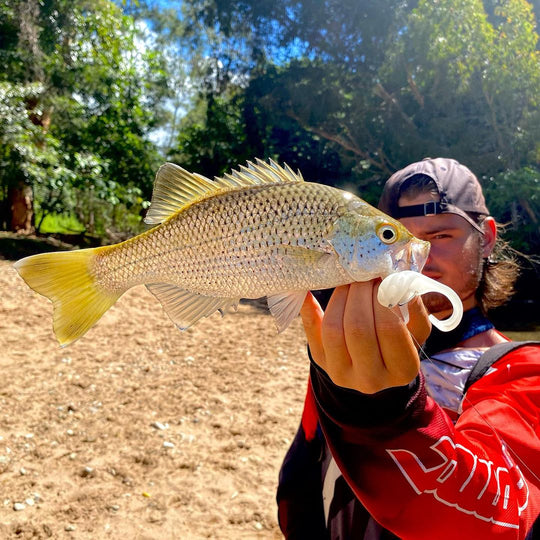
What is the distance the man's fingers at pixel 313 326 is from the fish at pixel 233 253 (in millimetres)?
82

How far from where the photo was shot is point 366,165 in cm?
1007

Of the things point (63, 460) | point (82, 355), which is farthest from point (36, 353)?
point (63, 460)

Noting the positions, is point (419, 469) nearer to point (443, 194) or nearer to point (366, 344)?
point (366, 344)

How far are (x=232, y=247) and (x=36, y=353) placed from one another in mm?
5699

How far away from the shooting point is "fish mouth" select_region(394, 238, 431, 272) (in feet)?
4.31

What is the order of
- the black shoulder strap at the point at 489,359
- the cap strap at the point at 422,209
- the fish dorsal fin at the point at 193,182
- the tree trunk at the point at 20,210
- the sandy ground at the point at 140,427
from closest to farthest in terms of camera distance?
the fish dorsal fin at the point at 193,182, the black shoulder strap at the point at 489,359, the cap strap at the point at 422,209, the sandy ground at the point at 140,427, the tree trunk at the point at 20,210

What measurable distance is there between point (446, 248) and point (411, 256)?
0.96 metres

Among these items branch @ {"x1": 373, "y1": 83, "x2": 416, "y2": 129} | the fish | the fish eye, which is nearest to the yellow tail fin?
the fish

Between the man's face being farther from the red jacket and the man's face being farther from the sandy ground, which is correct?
the sandy ground

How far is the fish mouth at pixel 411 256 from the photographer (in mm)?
1314

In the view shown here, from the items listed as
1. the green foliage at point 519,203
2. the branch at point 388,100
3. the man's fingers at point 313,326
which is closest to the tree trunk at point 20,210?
the branch at point 388,100

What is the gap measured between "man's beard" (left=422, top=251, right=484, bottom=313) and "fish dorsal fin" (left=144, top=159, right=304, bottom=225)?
989mm

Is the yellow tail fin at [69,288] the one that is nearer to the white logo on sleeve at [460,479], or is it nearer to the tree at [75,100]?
the white logo on sleeve at [460,479]

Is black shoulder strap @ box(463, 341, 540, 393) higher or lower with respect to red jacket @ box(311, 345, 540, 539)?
higher
